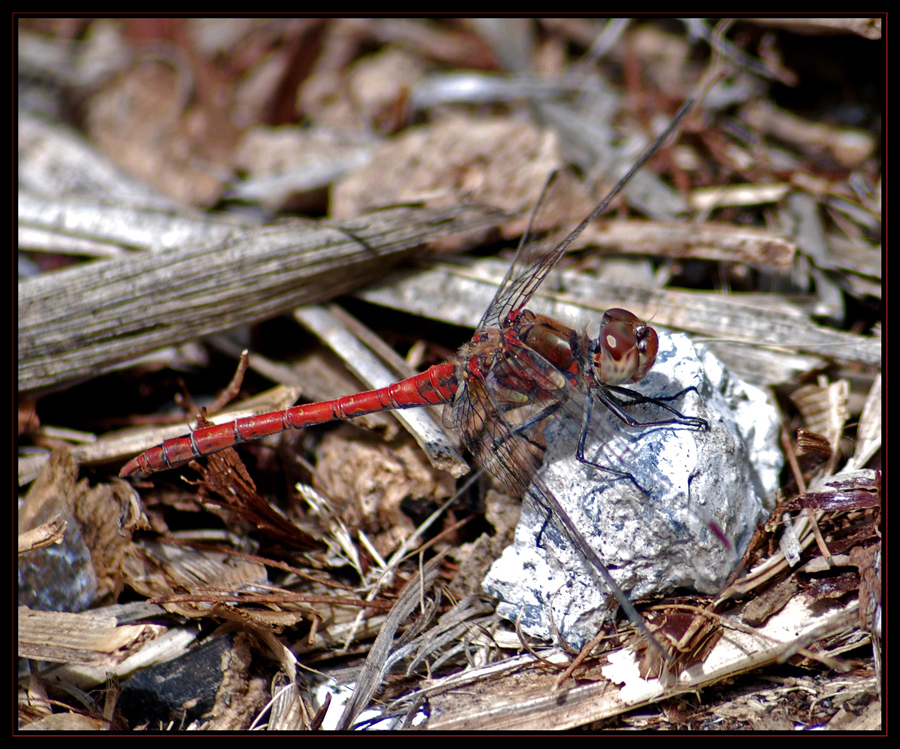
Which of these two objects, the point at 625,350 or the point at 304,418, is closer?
the point at 625,350

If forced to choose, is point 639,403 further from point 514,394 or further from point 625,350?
point 514,394

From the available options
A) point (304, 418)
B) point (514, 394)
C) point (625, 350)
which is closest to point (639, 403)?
point (625, 350)

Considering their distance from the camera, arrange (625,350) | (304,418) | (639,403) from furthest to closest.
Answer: (304,418)
(639,403)
(625,350)

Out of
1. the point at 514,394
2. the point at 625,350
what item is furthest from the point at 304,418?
the point at 625,350

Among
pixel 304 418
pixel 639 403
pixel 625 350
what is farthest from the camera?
pixel 304 418

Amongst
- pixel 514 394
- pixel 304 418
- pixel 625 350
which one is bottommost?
pixel 304 418

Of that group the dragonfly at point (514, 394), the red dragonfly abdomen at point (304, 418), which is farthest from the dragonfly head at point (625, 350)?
the red dragonfly abdomen at point (304, 418)

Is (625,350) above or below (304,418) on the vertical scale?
above

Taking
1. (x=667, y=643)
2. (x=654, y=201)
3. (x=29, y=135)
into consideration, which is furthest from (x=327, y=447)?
(x=29, y=135)
